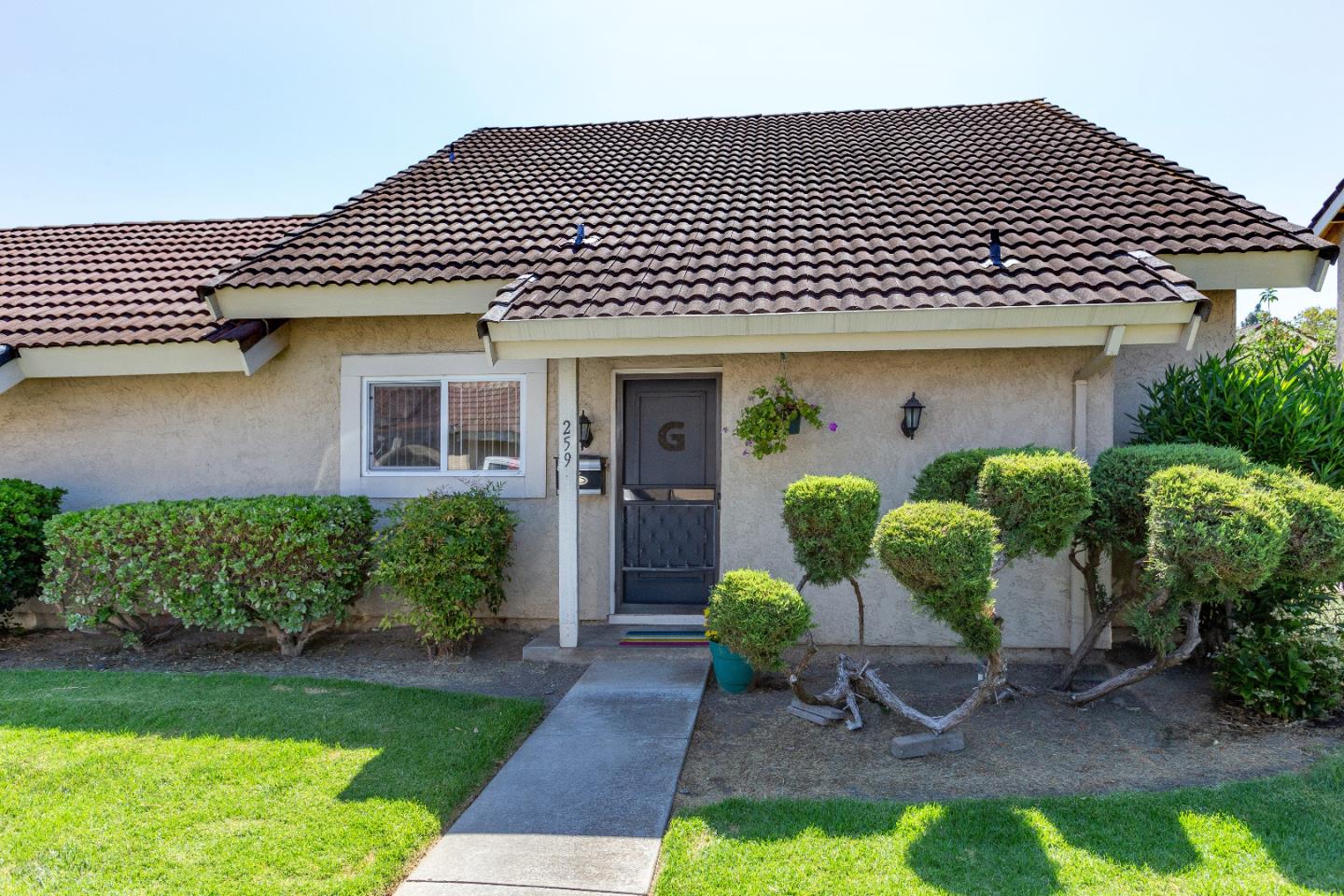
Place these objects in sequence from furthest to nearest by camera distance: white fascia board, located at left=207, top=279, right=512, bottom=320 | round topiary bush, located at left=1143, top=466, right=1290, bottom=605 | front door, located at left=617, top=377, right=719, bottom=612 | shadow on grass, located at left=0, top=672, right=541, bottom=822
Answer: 1. front door, located at left=617, top=377, right=719, bottom=612
2. white fascia board, located at left=207, top=279, right=512, bottom=320
3. shadow on grass, located at left=0, top=672, right=541, bottom=822
4. round topiary bush, located at left=1143, top=466, right=1290, bottom=605

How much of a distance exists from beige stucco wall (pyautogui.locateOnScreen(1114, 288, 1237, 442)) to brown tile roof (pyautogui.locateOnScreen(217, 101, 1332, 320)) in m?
0.71

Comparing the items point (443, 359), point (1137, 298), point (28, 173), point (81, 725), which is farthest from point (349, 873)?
point (28, 173)

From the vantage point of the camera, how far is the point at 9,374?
293 inches

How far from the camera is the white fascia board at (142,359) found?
734 centimetres

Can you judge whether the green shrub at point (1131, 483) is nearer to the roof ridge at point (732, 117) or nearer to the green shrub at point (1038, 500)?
the green shrub at point (1038, 500)

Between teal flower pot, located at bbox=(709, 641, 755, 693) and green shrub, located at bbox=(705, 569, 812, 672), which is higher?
green shrub, located at bbox=(705, 569, 812, 672)

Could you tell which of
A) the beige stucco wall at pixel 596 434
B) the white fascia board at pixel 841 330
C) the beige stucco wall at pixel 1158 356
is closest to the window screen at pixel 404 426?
the beige stucco wall at pixel 596 434

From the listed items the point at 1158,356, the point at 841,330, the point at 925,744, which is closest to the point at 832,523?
the point at 925,744

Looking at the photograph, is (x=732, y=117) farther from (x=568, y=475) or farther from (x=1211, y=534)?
(x=1211, y=534)

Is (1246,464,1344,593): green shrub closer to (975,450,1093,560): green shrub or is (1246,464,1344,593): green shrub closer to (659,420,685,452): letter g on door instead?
(975,450,1093,560): green shrub

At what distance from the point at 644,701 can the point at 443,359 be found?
13.6ft

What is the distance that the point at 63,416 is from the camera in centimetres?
802

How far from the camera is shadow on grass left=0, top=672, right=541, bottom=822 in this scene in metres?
4.36

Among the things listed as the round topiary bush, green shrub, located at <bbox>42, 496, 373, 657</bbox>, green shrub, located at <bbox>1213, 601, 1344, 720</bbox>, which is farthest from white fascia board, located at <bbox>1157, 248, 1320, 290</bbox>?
green shrub, located at <bbox>42, 496, 373, 657</bbox>
